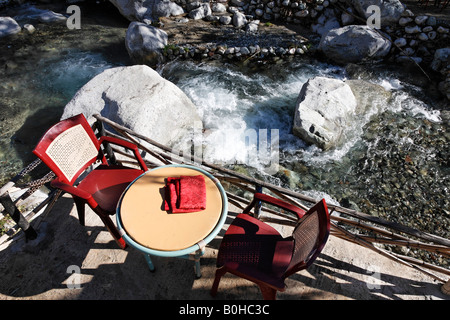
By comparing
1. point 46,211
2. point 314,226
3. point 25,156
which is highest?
point 314,226

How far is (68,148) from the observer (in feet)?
10.8

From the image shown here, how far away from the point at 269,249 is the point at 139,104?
14.5 ft

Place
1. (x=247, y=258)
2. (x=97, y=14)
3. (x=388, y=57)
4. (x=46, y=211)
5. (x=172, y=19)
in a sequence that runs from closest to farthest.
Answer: (x=247, y=258)
(x=46, y=211)
(x=388, y=57)
(x=172, y=19)
(x=97, y=14)

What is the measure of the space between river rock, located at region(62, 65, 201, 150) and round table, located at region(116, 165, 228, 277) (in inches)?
119

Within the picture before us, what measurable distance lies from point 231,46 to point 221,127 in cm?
408

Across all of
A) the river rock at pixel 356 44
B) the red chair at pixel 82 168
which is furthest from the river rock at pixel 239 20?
the red chair at pixel 82 168

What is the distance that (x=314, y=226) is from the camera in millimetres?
2477

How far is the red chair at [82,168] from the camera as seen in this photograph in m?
2.97

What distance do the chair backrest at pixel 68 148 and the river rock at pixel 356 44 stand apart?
8556 millimetres

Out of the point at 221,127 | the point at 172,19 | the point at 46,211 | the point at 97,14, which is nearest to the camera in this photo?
the point at 46,211

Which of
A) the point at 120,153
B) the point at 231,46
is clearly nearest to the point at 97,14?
the point at 231,46

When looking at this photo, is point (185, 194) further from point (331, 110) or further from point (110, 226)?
point (331, 110)

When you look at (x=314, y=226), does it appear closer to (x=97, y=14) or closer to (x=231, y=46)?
(x=231, y=46)

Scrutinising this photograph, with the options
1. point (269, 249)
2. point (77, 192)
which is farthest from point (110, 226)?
point (269, 249)
